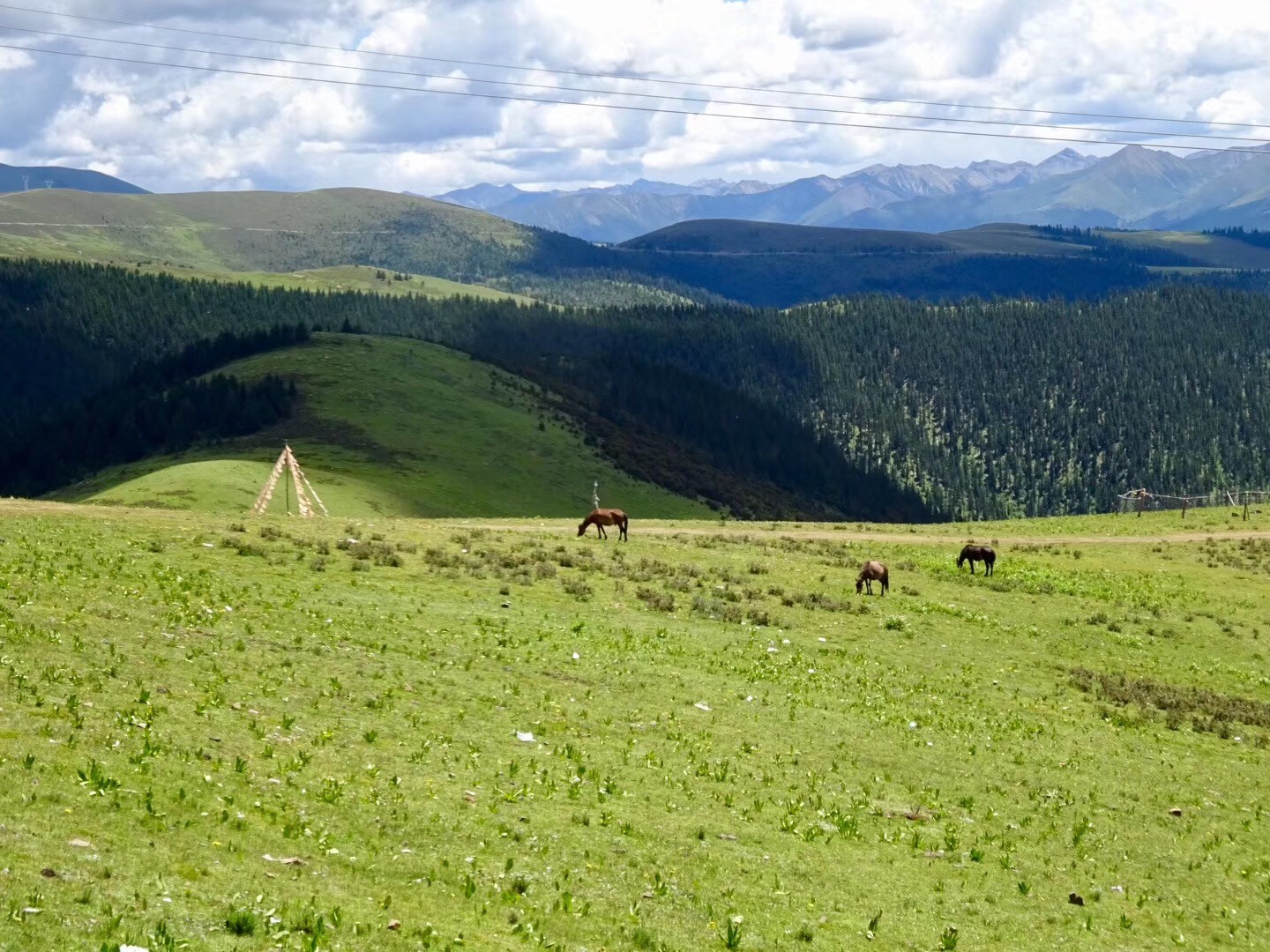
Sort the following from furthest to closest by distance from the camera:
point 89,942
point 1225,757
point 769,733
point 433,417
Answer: point 433,417, point 1225,757, point 769,733, point 89,942

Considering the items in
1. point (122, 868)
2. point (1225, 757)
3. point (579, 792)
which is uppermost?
point (122, 868)

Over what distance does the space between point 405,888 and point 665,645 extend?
20534 mm

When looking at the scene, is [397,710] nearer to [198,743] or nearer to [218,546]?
[198,743]

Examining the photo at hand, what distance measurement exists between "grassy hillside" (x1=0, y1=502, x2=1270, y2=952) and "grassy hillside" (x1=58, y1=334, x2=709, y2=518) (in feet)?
178

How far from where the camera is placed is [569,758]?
2472 centimetres

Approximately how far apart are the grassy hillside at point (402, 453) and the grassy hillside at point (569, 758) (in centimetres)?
5428

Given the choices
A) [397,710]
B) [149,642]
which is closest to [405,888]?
[397,710]

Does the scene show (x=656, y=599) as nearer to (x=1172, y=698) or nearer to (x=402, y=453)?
(x=1172, y=698)

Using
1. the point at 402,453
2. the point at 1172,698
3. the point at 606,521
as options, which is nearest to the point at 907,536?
the point at 606,521

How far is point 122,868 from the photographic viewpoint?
15391 millimetres

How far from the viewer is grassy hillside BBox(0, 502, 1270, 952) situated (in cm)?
1686

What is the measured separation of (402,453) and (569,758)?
12093cm

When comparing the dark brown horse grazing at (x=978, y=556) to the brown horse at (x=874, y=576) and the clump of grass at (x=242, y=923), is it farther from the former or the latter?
the clump of grass at (x=242, y=923)

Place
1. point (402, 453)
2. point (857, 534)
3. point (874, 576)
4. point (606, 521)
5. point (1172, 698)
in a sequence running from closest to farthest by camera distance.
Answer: point (1172, 698) → point (874, 576) → point (606, 521) → point (857, 534) → point (402, 453)
